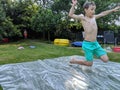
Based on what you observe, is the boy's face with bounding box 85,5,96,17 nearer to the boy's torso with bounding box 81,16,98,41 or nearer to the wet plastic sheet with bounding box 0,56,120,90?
the boy's torso with bounding box 81,16,98,41

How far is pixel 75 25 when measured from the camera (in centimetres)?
1264

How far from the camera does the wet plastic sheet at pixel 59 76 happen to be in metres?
4.09

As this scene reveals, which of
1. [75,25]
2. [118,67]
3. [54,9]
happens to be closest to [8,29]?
[54,9]

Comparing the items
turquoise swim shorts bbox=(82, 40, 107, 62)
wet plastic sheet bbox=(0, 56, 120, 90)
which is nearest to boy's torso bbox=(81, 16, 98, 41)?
turquoise swim shorts bbox=(82, 40, 107, 62)

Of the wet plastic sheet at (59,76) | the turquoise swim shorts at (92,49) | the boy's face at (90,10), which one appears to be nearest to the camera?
the wet plastic sheet at (59,76)

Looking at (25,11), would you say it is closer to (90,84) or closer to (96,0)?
(96,0)

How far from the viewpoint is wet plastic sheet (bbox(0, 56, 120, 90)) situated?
4090mm

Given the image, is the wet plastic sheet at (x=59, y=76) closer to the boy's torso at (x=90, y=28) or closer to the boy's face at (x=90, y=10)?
the boy's torso at (x=90, y=28)

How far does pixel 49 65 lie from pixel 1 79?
142 centimetres

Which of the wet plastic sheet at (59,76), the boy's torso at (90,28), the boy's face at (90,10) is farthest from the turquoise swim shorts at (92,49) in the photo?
the boy's face at (90,10)

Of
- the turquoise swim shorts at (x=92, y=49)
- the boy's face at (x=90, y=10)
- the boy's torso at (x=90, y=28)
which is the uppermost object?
the boy's face at (x=90, y=10)

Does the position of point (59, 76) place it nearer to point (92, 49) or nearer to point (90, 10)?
point (92, 49)

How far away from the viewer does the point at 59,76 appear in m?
4.70

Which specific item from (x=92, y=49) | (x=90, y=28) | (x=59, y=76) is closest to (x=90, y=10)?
(x=90, y=28)
